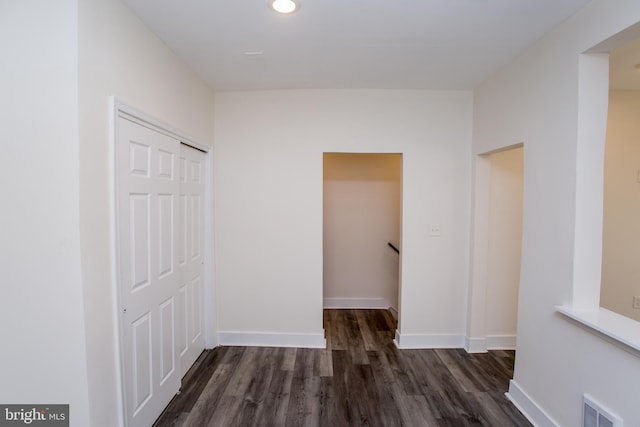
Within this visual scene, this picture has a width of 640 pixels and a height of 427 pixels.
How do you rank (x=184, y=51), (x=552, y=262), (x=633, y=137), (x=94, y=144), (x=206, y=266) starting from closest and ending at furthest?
(x=94, y=144) < (x=552, y=262) < (x=184, y=51) < (x=633, y=137) < (x=206, y=266)

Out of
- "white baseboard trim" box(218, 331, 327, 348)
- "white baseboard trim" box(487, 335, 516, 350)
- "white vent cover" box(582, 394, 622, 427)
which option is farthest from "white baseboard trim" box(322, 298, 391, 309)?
"white vent cover" box(582, 394, 622, 427)

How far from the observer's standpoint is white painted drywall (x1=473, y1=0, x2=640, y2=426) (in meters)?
1.42

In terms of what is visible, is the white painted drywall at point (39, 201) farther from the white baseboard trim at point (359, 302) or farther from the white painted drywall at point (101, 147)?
the white baseboard trim at point (359, 302)

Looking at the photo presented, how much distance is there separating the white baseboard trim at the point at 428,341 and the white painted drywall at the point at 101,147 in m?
2.45

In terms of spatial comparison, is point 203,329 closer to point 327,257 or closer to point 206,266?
point 206,266

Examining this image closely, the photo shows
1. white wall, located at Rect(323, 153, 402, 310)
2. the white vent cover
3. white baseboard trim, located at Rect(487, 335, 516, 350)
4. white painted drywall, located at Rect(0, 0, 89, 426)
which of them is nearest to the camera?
white painted drywall, located at Rect(0, 0, 89, 426)

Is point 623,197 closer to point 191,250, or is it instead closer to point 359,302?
point 359,302

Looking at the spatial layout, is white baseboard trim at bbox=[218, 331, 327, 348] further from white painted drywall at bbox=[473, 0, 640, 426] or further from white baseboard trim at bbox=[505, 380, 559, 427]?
white painted drywall at bbox=[473, 0, 640, 426]

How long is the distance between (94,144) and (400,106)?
255 cm

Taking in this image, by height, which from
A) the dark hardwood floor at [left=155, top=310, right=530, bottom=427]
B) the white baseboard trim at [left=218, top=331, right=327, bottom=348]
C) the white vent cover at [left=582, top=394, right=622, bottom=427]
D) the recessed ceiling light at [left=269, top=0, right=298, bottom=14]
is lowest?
the dark hardwood floor at [left=155, top=310, right=530, bottom=427]

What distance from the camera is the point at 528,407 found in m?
1.96

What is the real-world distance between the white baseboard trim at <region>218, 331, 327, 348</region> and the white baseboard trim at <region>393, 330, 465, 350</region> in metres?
0.84

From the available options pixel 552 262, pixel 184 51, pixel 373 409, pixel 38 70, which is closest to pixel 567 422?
pixel 552 262

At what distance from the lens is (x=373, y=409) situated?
6.64 feet
